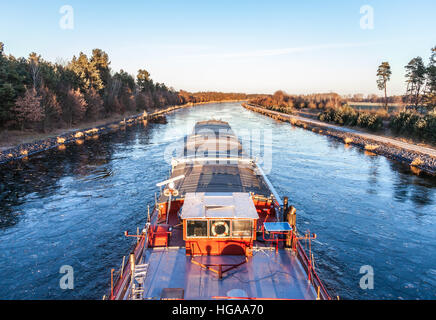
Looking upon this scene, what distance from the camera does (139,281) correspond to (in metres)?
11.0

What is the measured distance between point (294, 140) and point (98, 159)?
38.7m

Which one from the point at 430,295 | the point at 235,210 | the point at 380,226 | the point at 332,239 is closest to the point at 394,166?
the point at 380,226

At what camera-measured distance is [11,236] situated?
19500 millimetres

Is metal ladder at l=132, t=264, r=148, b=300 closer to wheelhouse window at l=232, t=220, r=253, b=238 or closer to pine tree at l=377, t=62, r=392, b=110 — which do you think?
wheelhouse window at l=232, t=220, r=253, b=238

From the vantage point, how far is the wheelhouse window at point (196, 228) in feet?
38.4

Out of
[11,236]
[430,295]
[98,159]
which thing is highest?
[98,159]

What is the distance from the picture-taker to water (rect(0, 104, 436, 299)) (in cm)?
1552

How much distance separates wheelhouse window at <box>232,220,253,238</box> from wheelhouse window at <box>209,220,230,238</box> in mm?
251

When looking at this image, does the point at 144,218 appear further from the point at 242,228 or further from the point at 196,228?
the point at 242,228

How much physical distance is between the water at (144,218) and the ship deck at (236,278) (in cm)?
401

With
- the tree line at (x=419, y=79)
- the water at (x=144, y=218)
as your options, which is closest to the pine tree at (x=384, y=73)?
the tree line at (x=419, y=79)

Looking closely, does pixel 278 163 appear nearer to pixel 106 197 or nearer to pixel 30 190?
pixel 106 197

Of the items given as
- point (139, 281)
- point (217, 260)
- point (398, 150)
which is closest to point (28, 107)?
point (139, 281)
